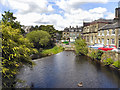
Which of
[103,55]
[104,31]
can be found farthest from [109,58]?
[104,31]

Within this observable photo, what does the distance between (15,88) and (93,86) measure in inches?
397

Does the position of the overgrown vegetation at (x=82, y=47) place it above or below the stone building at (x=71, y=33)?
below

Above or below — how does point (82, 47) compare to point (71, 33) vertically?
below

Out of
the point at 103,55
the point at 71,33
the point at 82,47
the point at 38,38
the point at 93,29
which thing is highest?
the point at 71,33

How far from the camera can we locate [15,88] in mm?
13484

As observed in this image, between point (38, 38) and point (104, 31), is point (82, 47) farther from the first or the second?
point (38, 38)

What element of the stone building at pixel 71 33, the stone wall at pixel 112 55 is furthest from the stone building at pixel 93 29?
the stone building at pixel 71 33

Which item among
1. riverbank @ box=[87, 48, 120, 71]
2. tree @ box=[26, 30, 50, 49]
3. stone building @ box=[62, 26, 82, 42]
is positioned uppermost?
stone building @ box=[62, 26, 82, 42]

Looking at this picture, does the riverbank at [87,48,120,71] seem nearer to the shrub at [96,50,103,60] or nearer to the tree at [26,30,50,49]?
the shrub at [96,50,103,60]

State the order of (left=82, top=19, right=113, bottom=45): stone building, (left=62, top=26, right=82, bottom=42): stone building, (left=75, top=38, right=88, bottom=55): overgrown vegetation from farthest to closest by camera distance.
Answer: (left=62, top=26, right=82, bottom=42): stone building, (left=82, top=19, right=113, bottom=45): stone building, (left=75, top=38, right=88, bottom=55): overgrown vegetation

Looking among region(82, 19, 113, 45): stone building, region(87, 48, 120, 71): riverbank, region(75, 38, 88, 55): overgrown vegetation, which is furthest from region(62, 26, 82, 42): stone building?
region(87, 48, 120, 71): riverbank

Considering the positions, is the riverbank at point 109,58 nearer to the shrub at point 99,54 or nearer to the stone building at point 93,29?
the shrub at point 99,54

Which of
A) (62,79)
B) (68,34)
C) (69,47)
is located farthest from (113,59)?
(68,34)

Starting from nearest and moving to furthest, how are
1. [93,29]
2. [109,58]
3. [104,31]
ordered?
1. [109,58]
2. [104,31]
3. [93,29]
